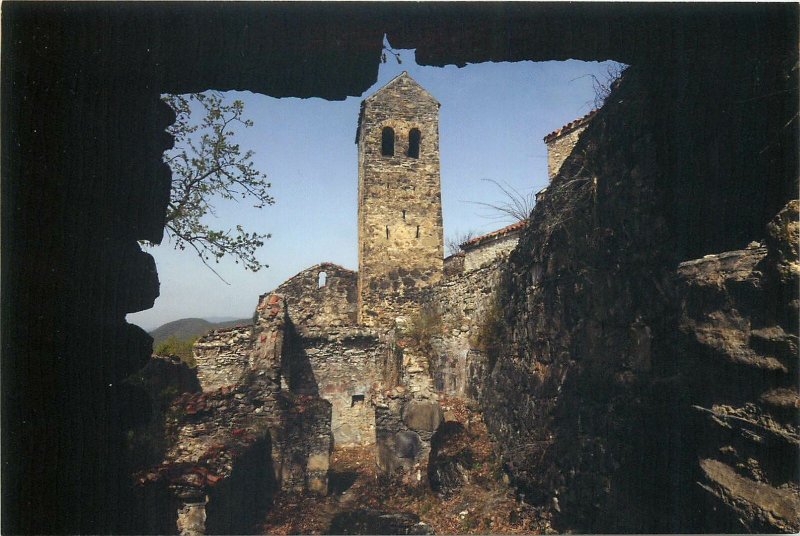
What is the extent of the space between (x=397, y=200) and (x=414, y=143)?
2754 millimetres

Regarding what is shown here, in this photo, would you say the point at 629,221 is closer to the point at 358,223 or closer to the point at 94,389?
the point at 94,389

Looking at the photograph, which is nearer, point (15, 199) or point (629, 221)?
point (15, 199)

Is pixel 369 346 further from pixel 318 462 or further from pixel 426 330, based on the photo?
pixel 318 462

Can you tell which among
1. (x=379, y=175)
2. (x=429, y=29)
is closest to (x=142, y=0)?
(x=429, y=29)

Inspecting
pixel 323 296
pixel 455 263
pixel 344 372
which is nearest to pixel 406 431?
pixel 344 372

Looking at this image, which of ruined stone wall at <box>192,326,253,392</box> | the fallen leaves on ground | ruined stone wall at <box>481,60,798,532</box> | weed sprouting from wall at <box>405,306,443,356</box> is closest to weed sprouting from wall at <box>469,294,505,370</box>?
the fallen leaves on ground

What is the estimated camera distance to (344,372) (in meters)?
15.4

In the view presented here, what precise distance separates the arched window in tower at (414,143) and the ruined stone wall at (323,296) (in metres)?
5.76

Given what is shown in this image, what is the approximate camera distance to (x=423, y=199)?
19812 millimetres

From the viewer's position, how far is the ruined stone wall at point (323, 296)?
→ 20141mm

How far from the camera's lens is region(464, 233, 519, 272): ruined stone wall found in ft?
63.3

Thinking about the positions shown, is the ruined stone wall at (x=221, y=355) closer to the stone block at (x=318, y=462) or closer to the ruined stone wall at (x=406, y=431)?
the stone block at (x=318, y=462)

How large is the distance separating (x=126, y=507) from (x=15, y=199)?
198 cm

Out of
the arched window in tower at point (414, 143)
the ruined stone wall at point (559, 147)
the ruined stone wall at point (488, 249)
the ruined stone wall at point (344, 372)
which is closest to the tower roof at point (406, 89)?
the arched window in tower at point (414, 143)
